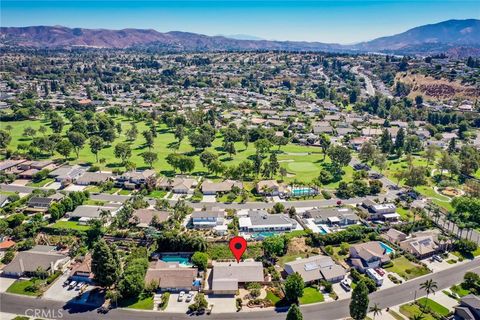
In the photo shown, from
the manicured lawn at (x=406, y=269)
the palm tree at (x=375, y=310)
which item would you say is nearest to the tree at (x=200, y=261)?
the palm tree at (x=375, y=310)

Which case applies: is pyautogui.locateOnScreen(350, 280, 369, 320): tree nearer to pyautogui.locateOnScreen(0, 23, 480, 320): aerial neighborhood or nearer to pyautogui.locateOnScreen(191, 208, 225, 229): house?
pyautogui.locateOnScreen(0, 23, 480, 320): aerial neighborhood

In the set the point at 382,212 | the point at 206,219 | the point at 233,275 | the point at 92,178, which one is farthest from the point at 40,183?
the point at 382,212

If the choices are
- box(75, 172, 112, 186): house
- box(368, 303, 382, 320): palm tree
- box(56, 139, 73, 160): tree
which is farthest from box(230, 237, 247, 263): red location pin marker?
box(56, 139, 73, 160): tree

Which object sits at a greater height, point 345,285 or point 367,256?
point 367,256

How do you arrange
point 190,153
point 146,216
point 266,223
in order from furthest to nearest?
point 190,153, point 146,216, point 266,223

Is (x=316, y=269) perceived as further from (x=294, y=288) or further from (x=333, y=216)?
(x=333, y=216)

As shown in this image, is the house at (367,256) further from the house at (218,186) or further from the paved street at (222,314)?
the house at (218,186)
